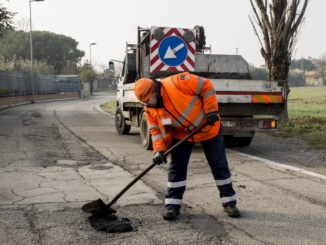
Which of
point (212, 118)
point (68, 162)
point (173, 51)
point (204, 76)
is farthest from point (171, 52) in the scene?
point (212, 118)

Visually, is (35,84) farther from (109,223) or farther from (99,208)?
(109,223)

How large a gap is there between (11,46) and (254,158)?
5487 cm

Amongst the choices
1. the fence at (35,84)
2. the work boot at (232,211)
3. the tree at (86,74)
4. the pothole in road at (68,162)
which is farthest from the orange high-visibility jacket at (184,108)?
the tree at (86,74)

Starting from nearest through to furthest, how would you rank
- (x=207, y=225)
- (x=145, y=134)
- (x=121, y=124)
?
(x=207, y=225) < (x=145, y=134) < (x=121, y=124)

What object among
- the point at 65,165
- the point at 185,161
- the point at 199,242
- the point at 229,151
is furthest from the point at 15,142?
the point at 199,242

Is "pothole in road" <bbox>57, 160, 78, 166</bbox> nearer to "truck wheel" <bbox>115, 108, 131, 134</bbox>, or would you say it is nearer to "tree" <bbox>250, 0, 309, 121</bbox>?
"truck wheel" <bbox>115, 108, 131, 134</bbox>

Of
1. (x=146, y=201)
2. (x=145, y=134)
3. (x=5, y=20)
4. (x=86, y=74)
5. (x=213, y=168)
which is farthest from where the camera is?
(x=86, y=74)

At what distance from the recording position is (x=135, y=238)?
3443 millimetres

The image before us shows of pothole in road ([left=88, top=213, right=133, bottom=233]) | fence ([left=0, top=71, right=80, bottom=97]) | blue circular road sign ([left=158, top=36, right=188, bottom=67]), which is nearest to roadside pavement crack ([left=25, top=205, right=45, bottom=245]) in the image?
pothole in road ([left=88, top=213, right=133, bottom=233])

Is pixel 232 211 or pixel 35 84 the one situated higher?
pixel 35 84

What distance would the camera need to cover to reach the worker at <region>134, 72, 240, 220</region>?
4.03 meters

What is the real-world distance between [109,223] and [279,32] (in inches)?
387

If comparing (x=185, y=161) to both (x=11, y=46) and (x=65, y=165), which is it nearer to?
(x=65, y=165)

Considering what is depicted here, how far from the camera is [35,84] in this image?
35.4 meters
